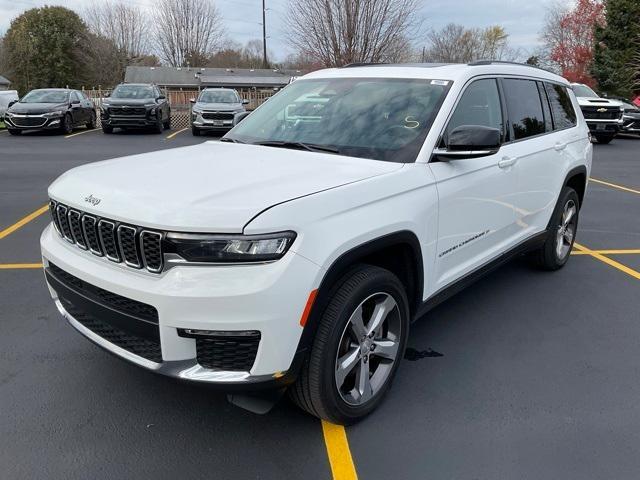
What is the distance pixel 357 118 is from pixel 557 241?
2.68m

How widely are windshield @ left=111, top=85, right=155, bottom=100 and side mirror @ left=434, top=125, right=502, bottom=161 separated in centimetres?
1877

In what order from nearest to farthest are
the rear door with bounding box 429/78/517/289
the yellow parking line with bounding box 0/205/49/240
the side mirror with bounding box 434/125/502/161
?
the side mirror with bounding box 434/125/502/161 → the rear door with bounding box 429/78/517/289 → the yellow parking line with bounding box 0/205/49/240

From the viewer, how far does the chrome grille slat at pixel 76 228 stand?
111 inches

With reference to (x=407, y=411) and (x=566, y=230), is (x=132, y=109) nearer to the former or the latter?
(x=566, y=230)

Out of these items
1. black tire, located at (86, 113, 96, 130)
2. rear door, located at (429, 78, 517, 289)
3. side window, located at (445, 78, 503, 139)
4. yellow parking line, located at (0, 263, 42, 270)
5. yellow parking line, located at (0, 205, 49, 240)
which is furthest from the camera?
black tire, located at (86, 113, 96, 130)

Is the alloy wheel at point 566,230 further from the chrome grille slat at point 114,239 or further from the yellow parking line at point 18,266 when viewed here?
the yellow parking line at point 18,266

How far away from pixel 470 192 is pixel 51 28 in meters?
65.3

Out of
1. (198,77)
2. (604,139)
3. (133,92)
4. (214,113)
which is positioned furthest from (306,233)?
(198,77)

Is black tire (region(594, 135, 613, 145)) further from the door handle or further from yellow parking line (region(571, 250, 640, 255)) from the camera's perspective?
the door handle

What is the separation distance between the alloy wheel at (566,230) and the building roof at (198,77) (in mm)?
50808

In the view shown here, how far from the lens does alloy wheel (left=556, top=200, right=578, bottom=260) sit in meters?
5.29

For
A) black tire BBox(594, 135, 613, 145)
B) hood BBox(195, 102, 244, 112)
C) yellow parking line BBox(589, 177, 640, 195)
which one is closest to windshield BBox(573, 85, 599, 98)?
black tire BBox(594, 135, 613, 145)

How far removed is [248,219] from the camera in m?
2.33

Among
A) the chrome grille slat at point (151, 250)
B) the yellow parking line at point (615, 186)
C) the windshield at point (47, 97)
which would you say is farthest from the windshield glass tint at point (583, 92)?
the chrome grille slat at point (151, 250)
